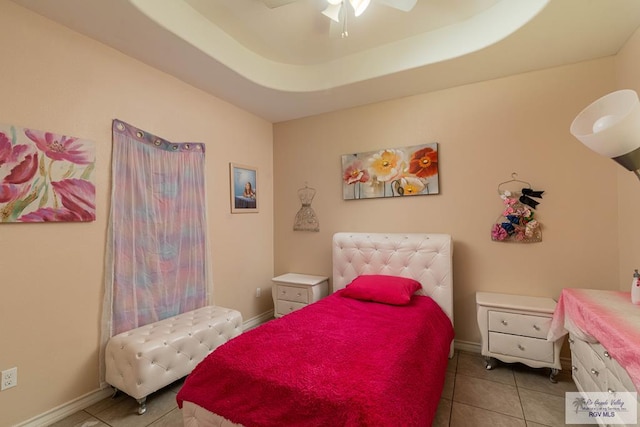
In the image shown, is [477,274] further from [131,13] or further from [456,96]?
[131,13]

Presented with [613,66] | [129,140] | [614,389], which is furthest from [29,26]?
[613,66]

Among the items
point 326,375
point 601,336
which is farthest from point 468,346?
point 326,375

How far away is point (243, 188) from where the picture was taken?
3443 millimetres

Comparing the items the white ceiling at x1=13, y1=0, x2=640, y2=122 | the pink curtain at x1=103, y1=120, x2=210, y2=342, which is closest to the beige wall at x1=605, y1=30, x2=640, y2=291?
the white ceiling at x1=13, y1=0, x2=640, y2=122

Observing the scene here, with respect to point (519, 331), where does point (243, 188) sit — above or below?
above

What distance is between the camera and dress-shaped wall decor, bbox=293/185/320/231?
3635mm

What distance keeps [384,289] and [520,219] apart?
138 cm

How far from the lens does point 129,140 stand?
2.33m

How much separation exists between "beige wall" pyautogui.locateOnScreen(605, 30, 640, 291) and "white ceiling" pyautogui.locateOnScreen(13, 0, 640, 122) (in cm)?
12

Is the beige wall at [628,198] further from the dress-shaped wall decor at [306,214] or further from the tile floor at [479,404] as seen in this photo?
the dress-shaped wall decor at [306,214]

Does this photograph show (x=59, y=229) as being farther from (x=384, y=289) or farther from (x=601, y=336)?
(x=601, y=336)

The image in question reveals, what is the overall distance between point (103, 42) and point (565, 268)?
418 centimetres

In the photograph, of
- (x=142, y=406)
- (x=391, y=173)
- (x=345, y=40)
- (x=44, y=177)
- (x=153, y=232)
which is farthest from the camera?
(x=391, y=173)
